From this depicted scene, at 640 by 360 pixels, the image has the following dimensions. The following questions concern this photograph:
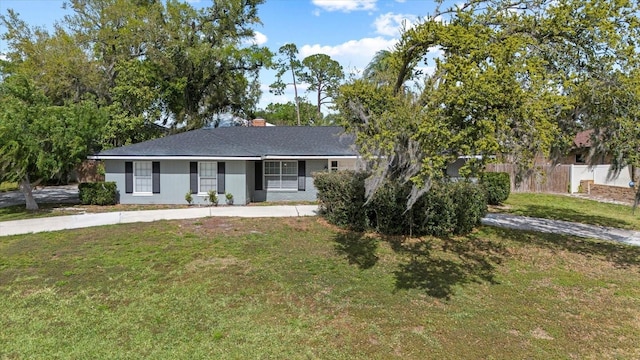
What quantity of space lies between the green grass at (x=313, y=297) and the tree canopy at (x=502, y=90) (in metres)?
2.24

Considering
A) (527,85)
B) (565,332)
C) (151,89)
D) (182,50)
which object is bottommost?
(565,332)

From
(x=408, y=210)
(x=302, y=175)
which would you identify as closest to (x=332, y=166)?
(x=302, y=175)

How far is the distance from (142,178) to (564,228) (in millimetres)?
17086

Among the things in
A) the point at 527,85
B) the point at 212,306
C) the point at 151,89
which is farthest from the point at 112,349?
the point at 151,89

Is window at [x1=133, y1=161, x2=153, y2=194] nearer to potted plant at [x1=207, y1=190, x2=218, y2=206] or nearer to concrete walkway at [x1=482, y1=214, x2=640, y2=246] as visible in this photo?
potted plant at [x1=207, y1=190, x2=218, y2=206]

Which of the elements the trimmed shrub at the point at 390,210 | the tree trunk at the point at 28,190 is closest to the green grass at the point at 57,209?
the tree trunk at the point at 28,190

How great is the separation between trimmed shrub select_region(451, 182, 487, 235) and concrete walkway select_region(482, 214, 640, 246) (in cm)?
190

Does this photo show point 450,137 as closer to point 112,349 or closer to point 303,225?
point 112,349

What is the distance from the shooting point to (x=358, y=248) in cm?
1016

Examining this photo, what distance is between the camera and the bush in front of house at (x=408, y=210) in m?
11.1

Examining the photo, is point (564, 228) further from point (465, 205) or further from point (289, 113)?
point (289, 113)

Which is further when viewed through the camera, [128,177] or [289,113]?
[289,113]

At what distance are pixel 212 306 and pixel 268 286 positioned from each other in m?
1.23

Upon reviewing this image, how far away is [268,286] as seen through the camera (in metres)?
7.59
